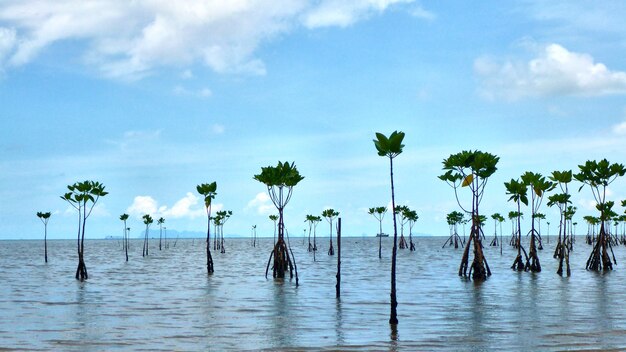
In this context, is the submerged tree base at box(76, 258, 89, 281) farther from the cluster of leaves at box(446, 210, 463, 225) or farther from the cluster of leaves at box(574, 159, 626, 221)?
the cluster of leaves at box(446, 210, 463, 225)

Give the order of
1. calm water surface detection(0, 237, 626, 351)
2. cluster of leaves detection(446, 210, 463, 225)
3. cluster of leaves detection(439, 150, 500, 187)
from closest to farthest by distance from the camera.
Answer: calm water surface detection(0, 237, 626, 351), cluster of leaves detection(439, 150, 500, 187), cluster of leaves detection(446, 210, 463, 225)

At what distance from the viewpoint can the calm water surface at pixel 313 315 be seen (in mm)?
17031

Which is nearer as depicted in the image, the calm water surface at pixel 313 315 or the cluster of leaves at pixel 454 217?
the calm water surface at pixel 313 315

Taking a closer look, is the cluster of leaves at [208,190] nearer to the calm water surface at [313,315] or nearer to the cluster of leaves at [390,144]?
the calm water surface at [313,315]

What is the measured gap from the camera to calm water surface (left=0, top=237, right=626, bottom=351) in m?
17.0

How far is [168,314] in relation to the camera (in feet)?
76.5

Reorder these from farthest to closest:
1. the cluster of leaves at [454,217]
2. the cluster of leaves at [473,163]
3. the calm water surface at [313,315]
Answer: the cluster of leaves at [454,217] → the cluster of leaves at [473,163] → the calm water surface at [313,315]

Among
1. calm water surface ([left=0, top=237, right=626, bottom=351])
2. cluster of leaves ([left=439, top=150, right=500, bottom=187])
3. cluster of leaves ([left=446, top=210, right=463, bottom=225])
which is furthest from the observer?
cluster of leaves ([left=446, top=210, right=463, bottom=225])

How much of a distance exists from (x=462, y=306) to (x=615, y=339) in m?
8.50

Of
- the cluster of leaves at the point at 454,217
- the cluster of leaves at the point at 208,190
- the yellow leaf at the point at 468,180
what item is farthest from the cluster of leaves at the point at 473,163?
the cluster of leaves at the point at 454,217

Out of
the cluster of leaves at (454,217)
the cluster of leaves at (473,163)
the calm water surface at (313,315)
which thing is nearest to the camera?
the calm water surface at (313,315)

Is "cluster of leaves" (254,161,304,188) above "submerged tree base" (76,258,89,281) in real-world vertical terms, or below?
above

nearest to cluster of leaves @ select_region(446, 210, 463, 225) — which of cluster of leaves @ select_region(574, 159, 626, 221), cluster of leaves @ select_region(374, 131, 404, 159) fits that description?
cluster of leaves @ select_region(574, 159, 626, 221)

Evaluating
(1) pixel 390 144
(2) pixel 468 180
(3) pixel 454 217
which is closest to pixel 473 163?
(2) pixel 468 180
